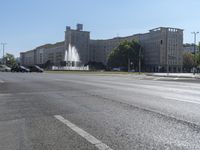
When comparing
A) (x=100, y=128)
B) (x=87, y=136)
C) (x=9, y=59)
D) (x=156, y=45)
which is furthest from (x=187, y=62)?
(x=87, y=136)

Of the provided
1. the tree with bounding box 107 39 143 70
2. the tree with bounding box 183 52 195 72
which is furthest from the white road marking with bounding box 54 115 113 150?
the tree with bounding box 183 52 195 72

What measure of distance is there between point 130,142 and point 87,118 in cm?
322

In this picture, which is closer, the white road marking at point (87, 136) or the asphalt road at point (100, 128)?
the white road marking at point (87, 136)

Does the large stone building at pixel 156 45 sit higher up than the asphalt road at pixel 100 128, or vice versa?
the large stone building at pixel 156 45

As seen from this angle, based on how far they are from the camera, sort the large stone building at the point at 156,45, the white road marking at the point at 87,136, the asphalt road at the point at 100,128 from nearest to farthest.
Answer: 1. the white road marking at the point at 87,136
2. the asphalt road at the point at 100,128
3. the large stone building at the point at 156,45

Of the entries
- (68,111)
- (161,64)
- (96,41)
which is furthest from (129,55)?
(68,111)

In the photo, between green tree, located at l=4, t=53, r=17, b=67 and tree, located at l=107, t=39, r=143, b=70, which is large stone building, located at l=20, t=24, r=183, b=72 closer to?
tree, located at l=107, t=39, r=143, b=70

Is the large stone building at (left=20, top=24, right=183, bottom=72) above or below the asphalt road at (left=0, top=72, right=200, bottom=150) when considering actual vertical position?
above

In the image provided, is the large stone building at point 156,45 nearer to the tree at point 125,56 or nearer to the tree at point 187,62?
the tree at point 187,62

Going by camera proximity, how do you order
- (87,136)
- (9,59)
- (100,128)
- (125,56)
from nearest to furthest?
(87,136), (100,128), (125,56), (9,59)

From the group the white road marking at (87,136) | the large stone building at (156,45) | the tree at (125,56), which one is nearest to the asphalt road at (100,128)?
the white road marking at (87,136)

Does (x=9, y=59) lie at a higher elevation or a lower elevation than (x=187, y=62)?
higher

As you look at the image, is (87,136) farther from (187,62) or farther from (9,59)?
(9,59)

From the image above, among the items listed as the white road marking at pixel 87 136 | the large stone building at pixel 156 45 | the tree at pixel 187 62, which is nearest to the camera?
the white road marking at pixel 87 136
